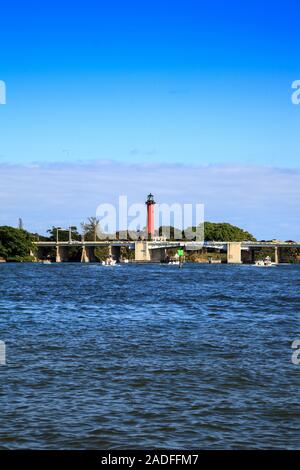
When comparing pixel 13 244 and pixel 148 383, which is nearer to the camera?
pixel 148 383

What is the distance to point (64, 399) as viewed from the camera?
62.8 ft

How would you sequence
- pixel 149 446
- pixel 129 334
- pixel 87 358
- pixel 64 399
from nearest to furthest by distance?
1. pixel 149 446
2. pixel 64 399
3. pixel 87 358
4. pixel 129 334

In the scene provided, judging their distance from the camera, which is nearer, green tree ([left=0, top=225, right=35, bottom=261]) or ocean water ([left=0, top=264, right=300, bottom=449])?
ocean water ([left=0, top=264, right=300, bottom=449])

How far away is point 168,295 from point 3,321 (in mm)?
26626

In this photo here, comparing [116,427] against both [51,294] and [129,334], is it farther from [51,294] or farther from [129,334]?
[51,294]

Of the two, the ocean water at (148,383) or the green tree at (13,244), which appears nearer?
the ocean water at (148,383)

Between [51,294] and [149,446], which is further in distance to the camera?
[51,294]

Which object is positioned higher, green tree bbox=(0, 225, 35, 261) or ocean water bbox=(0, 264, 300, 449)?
green tree bbox=(0, 225, 35, 261)

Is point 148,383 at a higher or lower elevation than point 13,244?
lower

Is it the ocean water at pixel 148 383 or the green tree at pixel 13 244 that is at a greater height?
the green tree at pixel 13 244
